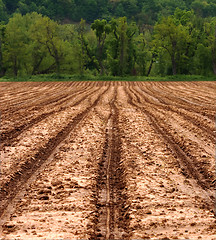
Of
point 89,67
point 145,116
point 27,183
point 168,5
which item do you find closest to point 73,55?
point 89,67

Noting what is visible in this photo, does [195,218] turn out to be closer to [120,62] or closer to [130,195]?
[130,195]

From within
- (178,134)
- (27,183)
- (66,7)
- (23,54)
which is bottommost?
(27,183)

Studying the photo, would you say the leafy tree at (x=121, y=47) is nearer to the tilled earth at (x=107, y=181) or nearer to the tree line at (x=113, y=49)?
the tree line at (x=113, y=49)

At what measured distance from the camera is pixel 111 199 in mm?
5109

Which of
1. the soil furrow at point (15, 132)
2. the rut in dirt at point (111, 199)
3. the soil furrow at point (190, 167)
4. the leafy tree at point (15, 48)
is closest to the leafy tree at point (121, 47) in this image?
the leafy tree at point (15, 48)

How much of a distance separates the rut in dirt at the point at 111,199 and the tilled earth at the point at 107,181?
0.01m

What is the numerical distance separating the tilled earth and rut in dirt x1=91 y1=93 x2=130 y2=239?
14mm

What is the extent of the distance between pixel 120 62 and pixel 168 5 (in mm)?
92627

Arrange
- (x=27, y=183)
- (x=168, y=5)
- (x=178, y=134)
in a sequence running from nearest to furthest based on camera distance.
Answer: (x=27, y=183) < (x=178, y=134) < (x=168, y=5)

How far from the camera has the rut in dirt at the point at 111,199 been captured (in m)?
4.17

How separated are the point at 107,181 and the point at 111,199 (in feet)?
2.52

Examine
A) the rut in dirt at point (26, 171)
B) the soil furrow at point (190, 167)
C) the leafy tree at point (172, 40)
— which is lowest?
the rut in dirt at point (26, 171)

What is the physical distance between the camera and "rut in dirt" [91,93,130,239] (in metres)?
4.17

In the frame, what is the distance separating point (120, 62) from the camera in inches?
2224
